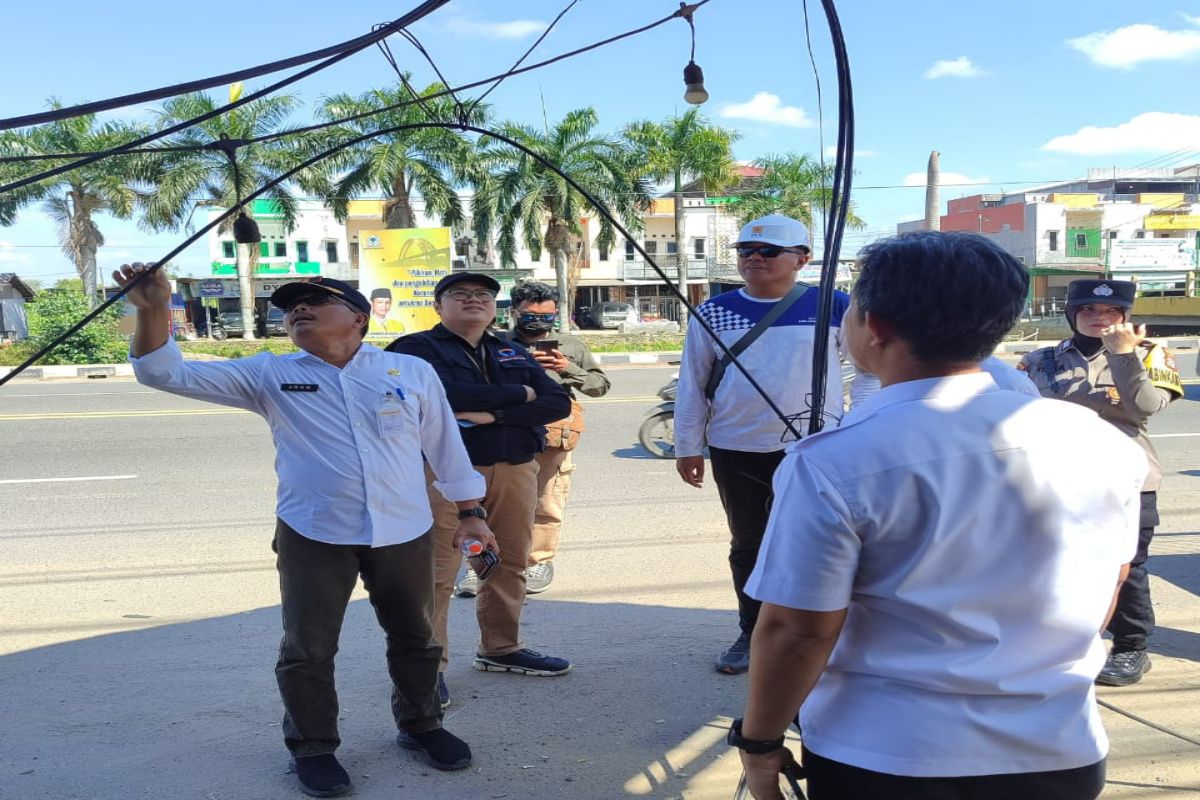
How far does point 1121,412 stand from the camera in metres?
3.50

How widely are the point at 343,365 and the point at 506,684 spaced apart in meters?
1.50

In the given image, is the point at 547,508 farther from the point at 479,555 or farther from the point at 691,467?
the point at 479,555

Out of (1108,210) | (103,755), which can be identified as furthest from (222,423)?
(1108,210)

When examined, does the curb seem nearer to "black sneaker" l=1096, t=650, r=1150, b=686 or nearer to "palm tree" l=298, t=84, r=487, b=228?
"palm tree" l=298, t=84, r=487, b=228

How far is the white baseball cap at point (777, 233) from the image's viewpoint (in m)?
3.55

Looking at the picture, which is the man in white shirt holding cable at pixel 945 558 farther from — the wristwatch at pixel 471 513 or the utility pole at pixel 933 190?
the utility pole at pixel 933 190

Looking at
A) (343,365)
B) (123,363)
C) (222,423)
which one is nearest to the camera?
(343,365)

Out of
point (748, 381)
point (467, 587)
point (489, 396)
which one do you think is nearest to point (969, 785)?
point (748, 381)

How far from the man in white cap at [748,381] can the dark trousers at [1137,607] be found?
1240 mm

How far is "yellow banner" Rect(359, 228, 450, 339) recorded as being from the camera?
838 inches

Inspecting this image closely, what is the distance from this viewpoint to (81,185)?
117 feet

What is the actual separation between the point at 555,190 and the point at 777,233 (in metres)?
28.8

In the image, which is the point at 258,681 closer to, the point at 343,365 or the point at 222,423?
the point at 343,365

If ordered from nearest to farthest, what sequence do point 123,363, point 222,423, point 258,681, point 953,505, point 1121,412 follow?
point 953,505 < point 1121,412 < point 258,681 < point 222,423 < point 123,363
